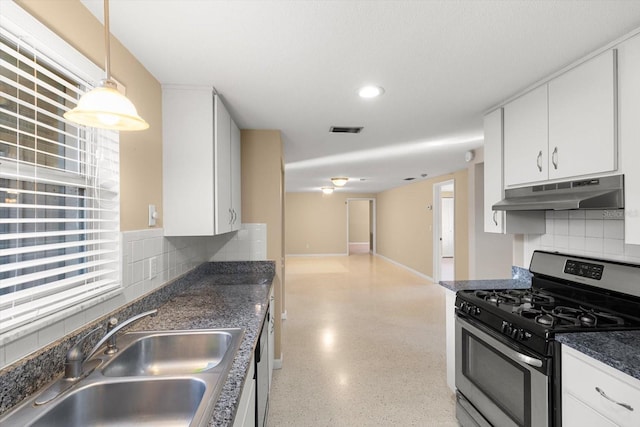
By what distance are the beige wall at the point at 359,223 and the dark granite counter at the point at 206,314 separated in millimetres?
10193

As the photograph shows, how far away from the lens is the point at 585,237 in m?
2.11

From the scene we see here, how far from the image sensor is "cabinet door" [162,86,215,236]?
212 centimetres

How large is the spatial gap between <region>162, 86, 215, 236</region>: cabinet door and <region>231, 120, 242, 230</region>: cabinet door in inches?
18.9

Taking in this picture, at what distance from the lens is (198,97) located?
212 cm

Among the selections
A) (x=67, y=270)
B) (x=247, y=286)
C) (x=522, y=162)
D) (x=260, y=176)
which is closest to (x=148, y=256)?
(x=67, y=270)

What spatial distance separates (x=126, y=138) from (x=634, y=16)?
242 cm

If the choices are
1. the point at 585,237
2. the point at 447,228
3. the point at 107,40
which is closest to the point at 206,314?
the point at 107,40

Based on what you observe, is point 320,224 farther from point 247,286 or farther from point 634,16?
point 634,16

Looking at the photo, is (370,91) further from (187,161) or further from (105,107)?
(105,107)

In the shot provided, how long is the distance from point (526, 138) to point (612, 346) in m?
1.33

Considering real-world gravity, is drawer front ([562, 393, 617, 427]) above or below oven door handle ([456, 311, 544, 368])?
below

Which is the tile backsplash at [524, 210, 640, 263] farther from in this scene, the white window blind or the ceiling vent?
the white window blind

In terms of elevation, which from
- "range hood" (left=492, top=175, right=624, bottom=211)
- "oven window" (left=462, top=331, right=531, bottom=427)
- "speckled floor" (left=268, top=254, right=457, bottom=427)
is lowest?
"speckled floor" (left=268, top=254, right=457, bottom=427)

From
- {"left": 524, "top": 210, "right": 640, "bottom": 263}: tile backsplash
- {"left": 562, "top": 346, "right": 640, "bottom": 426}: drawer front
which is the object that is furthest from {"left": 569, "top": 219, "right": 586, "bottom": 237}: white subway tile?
{"left": 562, "top": 346, "right": 640, "bottom": 426}: drawer front
